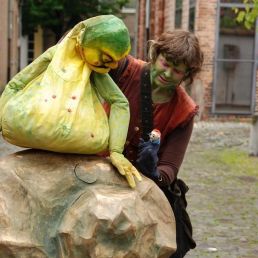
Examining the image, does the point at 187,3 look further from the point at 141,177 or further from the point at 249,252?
the point at 141,177

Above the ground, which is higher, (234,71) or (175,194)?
(175,194)

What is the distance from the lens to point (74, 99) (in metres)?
2.55

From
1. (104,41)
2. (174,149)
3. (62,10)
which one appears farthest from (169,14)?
(104,41)

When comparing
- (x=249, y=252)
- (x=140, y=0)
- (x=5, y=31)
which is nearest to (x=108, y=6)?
(x=140, y=0)

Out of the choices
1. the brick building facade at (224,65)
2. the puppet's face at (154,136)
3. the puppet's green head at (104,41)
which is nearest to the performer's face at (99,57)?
the puppet's green head at (104,41)

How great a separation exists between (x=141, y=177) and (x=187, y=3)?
61.2 ft

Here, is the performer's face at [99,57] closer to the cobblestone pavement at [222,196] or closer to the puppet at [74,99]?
the puppet at [74,99]

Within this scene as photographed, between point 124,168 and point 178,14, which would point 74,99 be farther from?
point 178,14

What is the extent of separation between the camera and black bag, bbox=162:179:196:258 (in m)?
3.46

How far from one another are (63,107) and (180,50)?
755mm

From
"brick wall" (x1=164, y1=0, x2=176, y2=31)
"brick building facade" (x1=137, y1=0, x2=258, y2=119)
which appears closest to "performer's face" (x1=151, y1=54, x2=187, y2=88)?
"brick building facade" (x1=137, y1=0, x2=258, y2=119)

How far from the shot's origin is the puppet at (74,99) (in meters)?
2.49

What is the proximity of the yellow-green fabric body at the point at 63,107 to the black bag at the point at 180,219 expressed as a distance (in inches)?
33.3

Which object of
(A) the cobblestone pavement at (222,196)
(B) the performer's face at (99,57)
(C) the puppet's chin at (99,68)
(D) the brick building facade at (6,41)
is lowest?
(A) the cobblestone pavement at (222,196)
